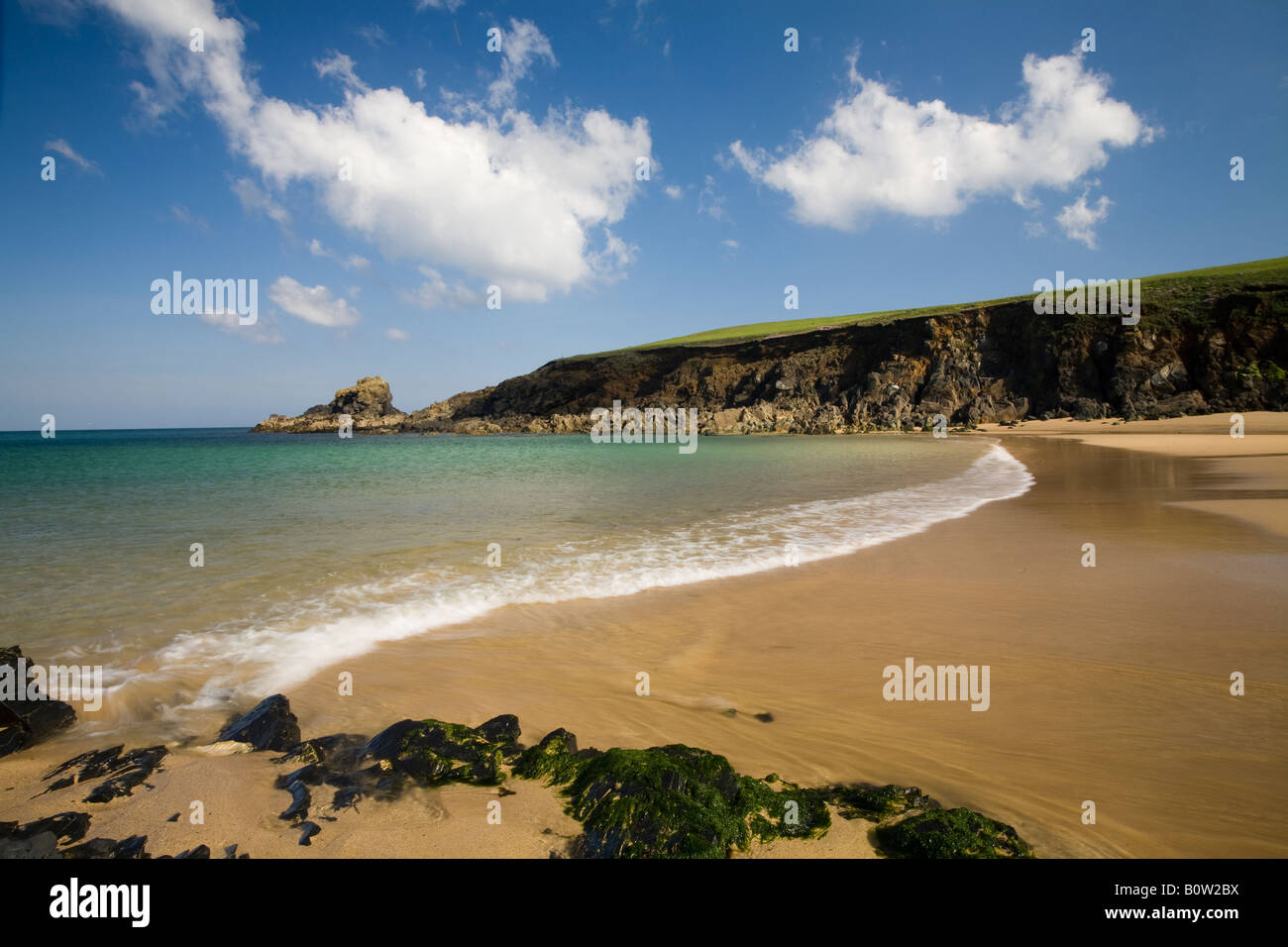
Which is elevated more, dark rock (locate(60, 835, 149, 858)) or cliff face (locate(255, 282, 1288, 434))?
cliff face (locate(255, 282, 1288, 434))

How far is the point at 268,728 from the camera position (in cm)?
392

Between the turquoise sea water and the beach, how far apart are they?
774mm

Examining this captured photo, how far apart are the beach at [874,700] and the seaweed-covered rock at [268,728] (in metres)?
0.17

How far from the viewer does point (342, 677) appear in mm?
5027

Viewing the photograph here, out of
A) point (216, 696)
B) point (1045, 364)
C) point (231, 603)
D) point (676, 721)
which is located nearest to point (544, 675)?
point (676, 721)

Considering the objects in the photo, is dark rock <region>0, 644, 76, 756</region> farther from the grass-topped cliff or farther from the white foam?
the grass-topped cliff

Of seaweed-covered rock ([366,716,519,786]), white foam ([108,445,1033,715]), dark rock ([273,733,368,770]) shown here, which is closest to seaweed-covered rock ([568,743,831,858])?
seaweed-covered rock ([366,716,519,786])

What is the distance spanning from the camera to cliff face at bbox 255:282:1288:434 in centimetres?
4428

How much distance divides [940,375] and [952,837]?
66.9 meters

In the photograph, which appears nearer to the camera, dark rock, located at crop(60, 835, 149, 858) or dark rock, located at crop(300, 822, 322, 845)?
dark rock, located at crop(60, 835, 149, 858)

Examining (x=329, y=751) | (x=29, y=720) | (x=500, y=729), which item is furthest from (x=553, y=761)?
(x=29, y=720)

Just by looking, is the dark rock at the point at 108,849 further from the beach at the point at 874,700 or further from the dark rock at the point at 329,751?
the dark rock at the point at 329,751

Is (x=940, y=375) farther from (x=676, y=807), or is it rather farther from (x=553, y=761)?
(x=676, y=807)
